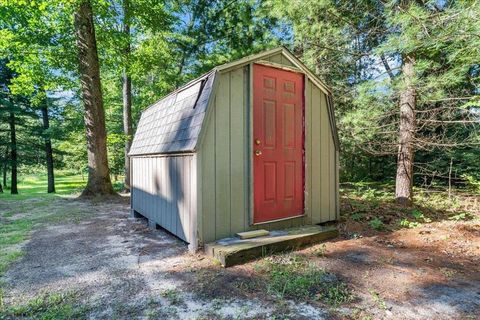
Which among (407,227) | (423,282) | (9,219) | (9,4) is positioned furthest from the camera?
(9,4)

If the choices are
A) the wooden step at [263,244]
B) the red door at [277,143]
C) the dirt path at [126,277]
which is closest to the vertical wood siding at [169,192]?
the dirt path at [126,277]

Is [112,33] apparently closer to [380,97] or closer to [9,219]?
[9,219]

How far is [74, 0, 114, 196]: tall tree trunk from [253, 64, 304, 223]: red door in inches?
238

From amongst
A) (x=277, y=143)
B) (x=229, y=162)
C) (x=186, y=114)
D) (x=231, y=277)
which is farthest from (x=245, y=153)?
(x=231, y=277)

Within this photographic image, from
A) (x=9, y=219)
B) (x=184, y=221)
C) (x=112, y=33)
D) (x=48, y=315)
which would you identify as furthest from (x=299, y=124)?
(x=112, y=33)

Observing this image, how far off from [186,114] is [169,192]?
3.84ft

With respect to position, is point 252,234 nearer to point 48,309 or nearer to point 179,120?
point 179,120

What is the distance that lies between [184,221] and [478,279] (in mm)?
3212

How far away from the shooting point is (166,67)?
11094mm

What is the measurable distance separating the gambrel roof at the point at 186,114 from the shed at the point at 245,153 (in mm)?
17

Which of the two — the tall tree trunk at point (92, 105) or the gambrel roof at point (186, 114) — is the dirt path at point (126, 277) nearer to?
the gambrel roof at point (186, 114)

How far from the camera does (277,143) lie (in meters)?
3.95

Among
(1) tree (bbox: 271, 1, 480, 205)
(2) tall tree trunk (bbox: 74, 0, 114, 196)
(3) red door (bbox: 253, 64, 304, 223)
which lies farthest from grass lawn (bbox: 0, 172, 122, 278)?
(1) tree (bbox: 271, 1, 480, 205)

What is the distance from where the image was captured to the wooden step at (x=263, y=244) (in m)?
2.97
